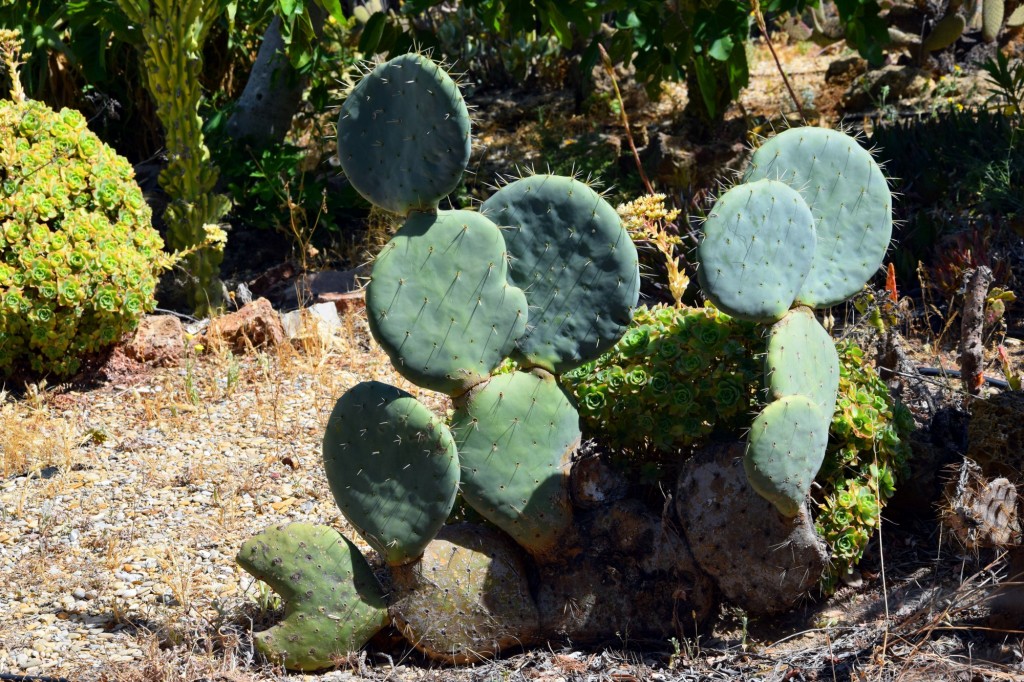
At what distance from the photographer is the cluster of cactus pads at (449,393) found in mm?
2979

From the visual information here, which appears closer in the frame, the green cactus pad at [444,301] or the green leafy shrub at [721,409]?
the green cactus pad at [444,301]

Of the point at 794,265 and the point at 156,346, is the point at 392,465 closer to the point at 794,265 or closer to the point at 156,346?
the point at 794,265

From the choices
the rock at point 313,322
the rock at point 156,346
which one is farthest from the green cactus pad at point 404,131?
the rock at point 156,346

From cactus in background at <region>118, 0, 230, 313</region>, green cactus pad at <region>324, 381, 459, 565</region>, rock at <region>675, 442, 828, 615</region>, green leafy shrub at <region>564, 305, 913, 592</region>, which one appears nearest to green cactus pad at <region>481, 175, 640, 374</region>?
green leafy shrub at <region>564, 305, 913, 592</region>

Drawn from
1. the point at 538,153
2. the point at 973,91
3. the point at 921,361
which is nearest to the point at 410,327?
the point at 921,361

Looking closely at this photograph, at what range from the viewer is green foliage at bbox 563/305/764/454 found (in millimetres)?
3342

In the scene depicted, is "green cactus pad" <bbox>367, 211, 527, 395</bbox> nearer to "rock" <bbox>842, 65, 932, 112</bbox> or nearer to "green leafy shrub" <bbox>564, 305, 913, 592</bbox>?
"green leafy shrub" <bbox>564, 305, 913, 592</bbox>

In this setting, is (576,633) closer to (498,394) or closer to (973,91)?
(498,394)

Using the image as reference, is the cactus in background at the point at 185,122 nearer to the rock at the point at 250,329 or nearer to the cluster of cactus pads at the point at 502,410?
the rock at the point at 250,329

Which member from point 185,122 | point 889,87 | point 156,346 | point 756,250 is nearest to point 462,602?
point 756,250

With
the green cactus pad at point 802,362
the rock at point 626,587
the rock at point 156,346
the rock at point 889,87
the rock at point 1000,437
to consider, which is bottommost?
the rock at point 156,346

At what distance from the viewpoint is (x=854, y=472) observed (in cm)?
339

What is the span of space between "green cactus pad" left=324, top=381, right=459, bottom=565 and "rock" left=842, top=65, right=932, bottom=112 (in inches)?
233

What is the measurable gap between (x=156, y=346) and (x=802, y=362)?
3.52m
